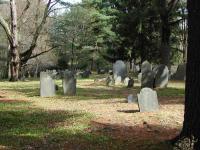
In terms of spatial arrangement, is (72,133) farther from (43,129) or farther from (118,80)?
(118,80)

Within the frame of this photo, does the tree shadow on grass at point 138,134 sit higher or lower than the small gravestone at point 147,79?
lower

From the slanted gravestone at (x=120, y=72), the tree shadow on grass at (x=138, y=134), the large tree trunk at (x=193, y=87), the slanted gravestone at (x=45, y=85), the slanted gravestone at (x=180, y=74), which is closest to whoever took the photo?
the large tree trunk at (x=193, y=87)

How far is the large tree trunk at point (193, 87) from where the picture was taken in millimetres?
8023

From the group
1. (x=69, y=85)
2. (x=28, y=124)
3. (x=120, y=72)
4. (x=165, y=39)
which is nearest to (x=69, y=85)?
(x=69, y=85)

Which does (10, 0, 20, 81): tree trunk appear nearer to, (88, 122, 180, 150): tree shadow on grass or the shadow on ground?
the shadow on ground

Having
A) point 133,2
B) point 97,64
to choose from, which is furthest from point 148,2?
point 97,64

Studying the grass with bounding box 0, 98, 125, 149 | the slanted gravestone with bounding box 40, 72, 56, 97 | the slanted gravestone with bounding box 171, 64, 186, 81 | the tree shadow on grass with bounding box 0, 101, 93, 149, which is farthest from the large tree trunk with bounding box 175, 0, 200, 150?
the slanted gravestone with bounding box 171, 64, 186, 81

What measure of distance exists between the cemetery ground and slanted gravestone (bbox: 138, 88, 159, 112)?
27 cm

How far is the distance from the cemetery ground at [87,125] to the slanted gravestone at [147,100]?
0.88 feet

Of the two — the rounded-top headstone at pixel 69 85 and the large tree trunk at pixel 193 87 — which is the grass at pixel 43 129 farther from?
the rounded-top headstone at pixel 69 85

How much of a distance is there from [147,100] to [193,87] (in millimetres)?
6505

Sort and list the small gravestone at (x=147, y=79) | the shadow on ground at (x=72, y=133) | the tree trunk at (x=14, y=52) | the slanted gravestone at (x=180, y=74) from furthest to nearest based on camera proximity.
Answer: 1. the tree trunk at (x=14, y=52)
2. the slanted gravestone at (x=180, y=74)
3. the small gravestone at (x=147, y=79)
4. the shadow on ground at (x=72, y=133)

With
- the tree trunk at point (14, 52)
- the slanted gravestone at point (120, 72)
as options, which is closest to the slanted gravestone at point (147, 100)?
the slanted gravestone at point (120, 72)

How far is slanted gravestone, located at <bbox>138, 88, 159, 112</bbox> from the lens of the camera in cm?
1438
